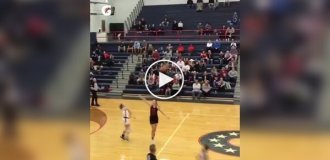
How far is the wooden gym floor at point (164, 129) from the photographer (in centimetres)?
963

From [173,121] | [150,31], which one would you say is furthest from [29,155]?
[150,31]

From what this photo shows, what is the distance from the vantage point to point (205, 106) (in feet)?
54.6

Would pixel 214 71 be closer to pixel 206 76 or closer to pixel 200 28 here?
pixel 206 76

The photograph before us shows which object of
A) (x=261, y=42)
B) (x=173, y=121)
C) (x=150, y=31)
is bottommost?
(x=173, y=121)

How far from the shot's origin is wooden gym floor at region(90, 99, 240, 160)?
963cm

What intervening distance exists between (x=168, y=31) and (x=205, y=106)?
932 centimetres

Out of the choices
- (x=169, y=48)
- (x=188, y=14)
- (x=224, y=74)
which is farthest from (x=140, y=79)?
(x=188, y=14)

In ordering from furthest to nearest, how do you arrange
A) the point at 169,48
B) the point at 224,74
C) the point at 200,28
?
the point at 200,28 < the point at 169,48 < the point at 224,74

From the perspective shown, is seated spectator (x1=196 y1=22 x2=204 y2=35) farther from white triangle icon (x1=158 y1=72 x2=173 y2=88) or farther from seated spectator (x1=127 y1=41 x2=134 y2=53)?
white triangle icon (x1=158 y1=72 x2=173 y2=88)

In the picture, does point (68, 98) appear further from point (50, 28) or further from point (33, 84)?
point (50, 28)

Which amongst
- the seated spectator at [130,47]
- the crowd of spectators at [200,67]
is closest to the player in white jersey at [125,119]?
the crowd of spectators at [200,67]

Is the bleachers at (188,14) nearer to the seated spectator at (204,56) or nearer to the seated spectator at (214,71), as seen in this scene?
the seated spectator at (204,56)

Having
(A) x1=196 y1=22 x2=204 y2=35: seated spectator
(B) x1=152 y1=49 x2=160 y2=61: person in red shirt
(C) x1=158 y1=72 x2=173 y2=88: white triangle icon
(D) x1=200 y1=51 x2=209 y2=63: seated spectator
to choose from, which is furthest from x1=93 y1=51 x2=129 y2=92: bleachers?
(D) x1=200 y1=51 x2=209 y2=63: seated spectator

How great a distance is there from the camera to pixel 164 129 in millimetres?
12484
